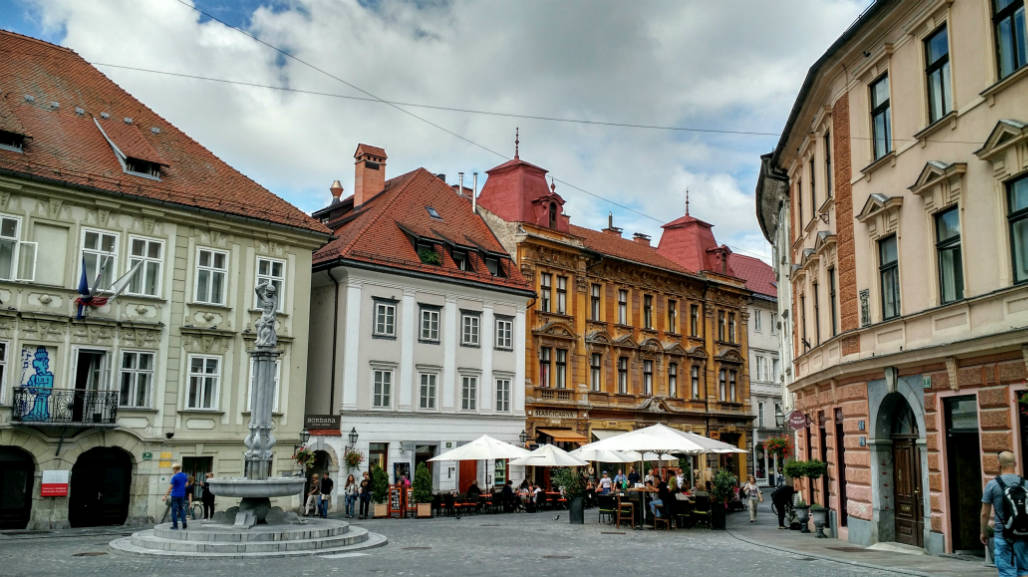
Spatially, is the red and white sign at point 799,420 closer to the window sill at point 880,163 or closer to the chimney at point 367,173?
the window sill at point 880,163

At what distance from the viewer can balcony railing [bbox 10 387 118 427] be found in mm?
26266

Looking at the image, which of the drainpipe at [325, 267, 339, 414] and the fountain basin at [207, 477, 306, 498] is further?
the drainpipe at [325, 267, 339, 414]

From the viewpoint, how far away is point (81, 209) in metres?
28.3

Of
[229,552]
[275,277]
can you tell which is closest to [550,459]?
[275,277]

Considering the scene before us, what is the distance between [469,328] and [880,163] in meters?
23.4

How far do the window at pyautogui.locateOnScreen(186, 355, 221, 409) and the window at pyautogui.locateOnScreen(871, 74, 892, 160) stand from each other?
70.0ft

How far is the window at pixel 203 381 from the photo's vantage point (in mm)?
30438

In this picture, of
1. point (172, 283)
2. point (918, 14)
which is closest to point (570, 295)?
point (172, 283)

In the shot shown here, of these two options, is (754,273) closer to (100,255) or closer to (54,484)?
(100,255)

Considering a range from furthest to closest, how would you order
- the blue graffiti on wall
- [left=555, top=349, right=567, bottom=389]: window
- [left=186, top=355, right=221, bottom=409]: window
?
[left=555, top=349, right=567, bottom=389]: window, [left=186, top=355, right=221, bottom=409]: window, the blue graffiti on wall

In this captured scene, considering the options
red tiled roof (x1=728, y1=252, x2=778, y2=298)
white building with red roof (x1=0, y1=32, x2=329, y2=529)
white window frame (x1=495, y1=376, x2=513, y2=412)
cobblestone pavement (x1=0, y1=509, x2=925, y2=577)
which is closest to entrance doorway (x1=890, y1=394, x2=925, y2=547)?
cobblestone pavement (x1=0, y1=509, x2=925, y2=577)

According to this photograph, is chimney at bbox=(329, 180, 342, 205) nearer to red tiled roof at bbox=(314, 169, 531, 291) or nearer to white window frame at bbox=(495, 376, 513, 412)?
red tiled roof at bbox=(314, 169, 531, 291)

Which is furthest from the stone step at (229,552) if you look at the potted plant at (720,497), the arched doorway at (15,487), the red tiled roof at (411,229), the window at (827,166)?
the red tiled roof at (411,229)

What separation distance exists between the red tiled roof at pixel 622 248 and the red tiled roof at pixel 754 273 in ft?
28.0
